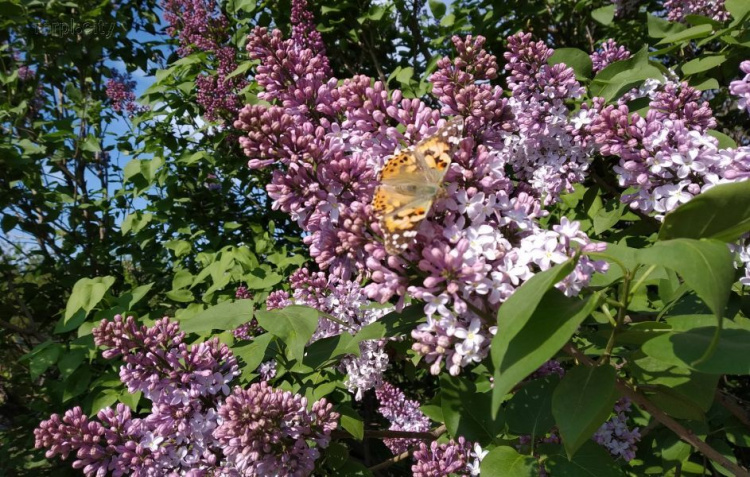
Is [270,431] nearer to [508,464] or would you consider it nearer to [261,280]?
[508,464]

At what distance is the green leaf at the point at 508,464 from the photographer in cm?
148

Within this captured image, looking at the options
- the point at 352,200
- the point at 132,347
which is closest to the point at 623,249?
the point at 352,200

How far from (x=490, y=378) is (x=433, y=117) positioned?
1.43 m

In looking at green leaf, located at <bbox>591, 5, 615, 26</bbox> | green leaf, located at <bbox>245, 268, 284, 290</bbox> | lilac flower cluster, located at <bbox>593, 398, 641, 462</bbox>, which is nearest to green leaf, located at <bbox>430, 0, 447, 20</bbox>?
green leaf, located at <bbox>591, 5, 615, 26</bbox>

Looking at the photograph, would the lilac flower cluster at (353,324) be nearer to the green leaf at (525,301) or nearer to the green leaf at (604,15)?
the green leaf at (525,301)

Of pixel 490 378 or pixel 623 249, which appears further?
pixel 490 378

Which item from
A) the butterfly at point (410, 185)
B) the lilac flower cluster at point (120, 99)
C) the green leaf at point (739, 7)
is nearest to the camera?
the butterfly at point (410, 185)

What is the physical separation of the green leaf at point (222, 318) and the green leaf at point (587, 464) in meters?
1.26

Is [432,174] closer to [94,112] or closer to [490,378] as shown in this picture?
[490,378]

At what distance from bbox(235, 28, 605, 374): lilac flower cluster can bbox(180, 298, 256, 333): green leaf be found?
2.17 ft

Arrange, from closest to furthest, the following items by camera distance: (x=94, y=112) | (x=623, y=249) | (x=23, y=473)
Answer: (x=623, y=249) → (x=23, y=473) → (x=94, y=112)

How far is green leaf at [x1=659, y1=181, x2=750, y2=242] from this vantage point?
113 centimetres

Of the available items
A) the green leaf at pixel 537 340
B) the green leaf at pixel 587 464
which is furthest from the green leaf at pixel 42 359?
the green leaf at pixel 537 340

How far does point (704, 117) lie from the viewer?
1.82 metres
